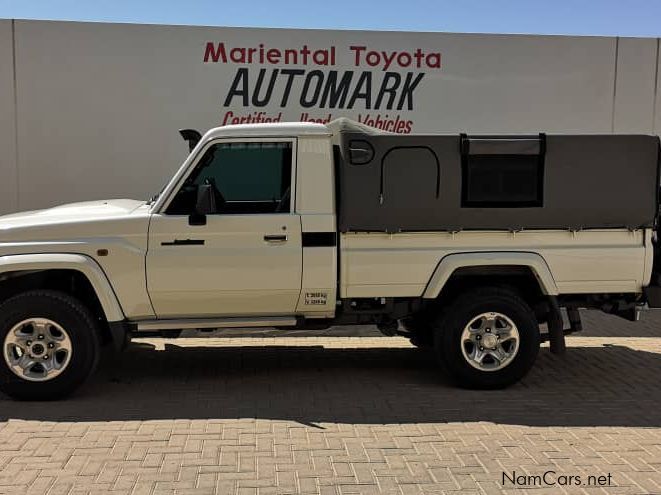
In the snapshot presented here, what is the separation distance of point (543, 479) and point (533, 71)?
269 inches

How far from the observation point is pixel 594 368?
234 inches

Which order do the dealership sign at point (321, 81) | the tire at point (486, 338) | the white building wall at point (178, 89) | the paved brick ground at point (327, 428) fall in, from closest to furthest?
the paved brick ground at point (327, 428) < the tire at point (486, 338) < the white building wall at point (178, 89) < the dealership sign at point (321, 81)

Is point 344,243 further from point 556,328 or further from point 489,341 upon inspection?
point 556,328

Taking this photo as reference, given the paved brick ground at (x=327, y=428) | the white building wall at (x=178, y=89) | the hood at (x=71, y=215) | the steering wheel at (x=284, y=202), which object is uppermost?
the white building wall at (x=178, y=89)

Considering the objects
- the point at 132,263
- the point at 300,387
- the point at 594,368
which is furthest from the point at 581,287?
the point at 132,263

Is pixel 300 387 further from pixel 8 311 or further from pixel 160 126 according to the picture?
pixel 160 126

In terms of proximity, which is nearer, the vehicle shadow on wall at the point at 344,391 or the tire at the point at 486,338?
the vehicle shadow on wall at the point at 344,391

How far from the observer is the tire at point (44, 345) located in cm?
473

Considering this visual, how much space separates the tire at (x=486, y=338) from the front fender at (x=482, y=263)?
243 mm

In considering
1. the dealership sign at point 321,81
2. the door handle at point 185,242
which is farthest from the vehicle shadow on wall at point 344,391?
the dealership sign at point 321,81

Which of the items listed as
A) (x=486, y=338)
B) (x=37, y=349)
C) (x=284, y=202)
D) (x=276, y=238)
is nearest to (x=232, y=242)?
(x=276, y=238)

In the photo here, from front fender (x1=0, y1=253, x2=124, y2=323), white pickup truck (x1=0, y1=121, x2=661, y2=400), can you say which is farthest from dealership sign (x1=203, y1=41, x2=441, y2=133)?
front fender (x1=0, y1=253, x2=124, y2=323)

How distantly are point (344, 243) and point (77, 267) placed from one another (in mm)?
1958

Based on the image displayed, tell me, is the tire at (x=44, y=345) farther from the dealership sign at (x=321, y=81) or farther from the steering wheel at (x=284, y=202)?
the dealership sign at (x=321, y=81)
